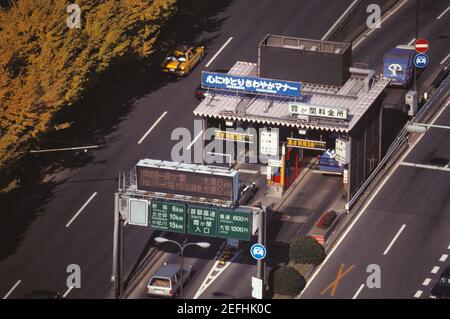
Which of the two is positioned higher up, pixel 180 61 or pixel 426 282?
pixel 180 61

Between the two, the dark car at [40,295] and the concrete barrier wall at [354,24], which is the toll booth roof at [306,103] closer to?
the concrete barrier wall at [354,24]

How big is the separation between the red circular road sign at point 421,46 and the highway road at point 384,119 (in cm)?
276

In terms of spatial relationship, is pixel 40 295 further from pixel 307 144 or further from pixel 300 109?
pixel 300 109

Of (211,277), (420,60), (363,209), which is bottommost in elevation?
(211,277)

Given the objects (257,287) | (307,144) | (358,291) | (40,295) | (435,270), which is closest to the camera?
(257,287)

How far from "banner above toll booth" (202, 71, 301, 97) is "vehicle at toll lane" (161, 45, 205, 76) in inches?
689

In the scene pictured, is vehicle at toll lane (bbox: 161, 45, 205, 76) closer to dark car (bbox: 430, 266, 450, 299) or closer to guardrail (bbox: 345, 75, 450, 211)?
guardrail (bbox: 345, 75, 450, 211)

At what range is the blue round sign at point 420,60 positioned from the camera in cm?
13800

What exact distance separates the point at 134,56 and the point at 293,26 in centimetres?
1879

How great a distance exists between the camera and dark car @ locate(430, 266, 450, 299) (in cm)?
10781

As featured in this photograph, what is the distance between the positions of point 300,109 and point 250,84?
5.08m

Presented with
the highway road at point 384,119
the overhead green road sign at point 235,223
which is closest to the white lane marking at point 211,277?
the highway road at point 384,119

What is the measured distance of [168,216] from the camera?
108938 millimetres

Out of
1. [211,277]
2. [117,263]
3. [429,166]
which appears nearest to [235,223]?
[211,277]
